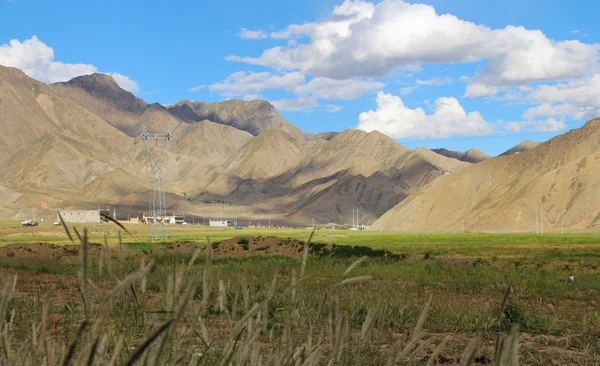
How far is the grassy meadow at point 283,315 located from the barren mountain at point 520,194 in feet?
293

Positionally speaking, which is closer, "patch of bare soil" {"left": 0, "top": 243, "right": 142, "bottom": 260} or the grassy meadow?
the grassy meadow

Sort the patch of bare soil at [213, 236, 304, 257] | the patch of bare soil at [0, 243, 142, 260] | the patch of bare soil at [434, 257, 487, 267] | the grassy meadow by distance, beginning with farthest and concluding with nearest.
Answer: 1. the patch of bare soil at [213, 236, 304, 257]
2. the patch of bare soil at [0, 243, 142, 260]
3. the patch of bare soil at [434, 257, 487, 267]
4. the grassy meadow

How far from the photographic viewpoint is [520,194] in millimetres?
121375

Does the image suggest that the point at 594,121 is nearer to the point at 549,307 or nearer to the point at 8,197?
the point at 549,307

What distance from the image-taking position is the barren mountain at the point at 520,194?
113125mm

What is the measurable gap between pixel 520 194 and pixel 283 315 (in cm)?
12583

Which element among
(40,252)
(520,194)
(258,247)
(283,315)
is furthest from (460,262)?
(520,194)

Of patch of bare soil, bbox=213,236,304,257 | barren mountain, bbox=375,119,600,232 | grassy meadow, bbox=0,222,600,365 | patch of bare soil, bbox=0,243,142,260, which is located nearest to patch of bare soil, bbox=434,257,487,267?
grassy meadow, bbox=0,222,600,365

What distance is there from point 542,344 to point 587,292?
10.6 meters

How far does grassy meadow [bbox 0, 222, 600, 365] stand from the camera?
1816 millimetres

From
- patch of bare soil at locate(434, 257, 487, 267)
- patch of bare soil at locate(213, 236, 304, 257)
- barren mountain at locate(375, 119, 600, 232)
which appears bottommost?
patch of bare soil at locate(434, 257, 487, 267)

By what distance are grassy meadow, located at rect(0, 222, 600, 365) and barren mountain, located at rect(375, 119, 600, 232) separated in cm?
8932

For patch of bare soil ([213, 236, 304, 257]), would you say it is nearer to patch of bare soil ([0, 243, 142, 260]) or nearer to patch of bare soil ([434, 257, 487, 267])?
patch of bare soil ([0, 243, 142, 260])

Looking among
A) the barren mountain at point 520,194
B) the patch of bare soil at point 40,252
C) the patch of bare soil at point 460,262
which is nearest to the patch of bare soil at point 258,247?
the patch of bare soil at point 40,252
